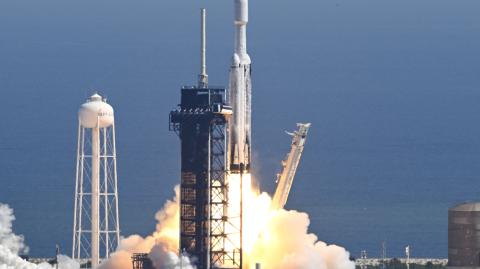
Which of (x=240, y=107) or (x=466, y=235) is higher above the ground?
(x=240, y=107)

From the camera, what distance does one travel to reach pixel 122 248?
149 meters

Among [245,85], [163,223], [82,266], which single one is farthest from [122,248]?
[82,266]

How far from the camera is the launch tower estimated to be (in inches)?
5645

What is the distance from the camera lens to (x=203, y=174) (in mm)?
143250

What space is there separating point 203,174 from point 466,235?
19.6m

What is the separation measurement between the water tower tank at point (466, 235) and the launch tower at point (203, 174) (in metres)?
16.0

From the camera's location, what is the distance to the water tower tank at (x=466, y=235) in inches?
6033

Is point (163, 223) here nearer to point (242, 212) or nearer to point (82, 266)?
point (242, 212)

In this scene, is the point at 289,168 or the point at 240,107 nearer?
the point at 240,107

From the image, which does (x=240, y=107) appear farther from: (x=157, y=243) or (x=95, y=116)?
(x=95, y=116)

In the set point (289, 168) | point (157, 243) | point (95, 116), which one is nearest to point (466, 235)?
point (289, 168)

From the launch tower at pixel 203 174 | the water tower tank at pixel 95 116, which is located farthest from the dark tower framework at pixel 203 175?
the water tower tank at pixel 95 116

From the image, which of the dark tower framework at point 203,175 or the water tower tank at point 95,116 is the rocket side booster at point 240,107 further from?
the water tower tank at point 95,116

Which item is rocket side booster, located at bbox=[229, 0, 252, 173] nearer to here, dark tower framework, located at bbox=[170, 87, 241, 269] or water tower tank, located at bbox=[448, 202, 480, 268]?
dark tower framework, located at bbox=[170, 87, 241, 269]
